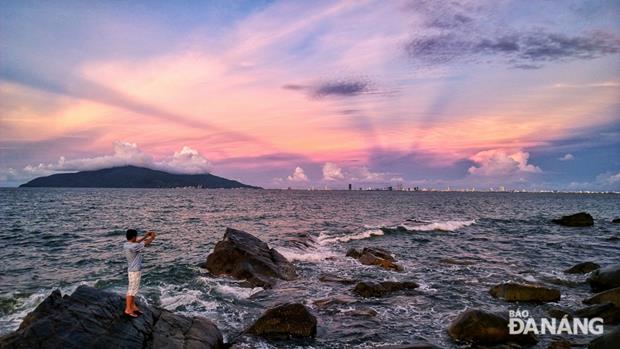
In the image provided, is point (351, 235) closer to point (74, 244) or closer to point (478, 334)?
point (74, 244)

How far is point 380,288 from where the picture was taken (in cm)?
1992

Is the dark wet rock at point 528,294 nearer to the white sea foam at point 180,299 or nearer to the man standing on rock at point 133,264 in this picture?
the white sea foam at point 180,299

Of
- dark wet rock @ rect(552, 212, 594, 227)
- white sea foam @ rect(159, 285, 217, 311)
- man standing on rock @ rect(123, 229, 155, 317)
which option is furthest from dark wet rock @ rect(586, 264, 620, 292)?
dark wet rock @ rect(552, 212, 594, 227)

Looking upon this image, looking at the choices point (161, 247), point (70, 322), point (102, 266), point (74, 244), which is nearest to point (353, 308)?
point (70, 322)

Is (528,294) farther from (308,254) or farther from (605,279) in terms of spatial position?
(308,254)

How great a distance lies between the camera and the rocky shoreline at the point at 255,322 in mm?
10070

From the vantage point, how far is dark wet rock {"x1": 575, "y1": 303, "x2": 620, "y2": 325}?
14586 millimetres

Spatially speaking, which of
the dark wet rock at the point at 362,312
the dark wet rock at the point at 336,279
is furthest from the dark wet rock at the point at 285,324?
the dark wet rock at the point at 336,279

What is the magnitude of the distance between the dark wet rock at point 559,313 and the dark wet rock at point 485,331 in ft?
11.3

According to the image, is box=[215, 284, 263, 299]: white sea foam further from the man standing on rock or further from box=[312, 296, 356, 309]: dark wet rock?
the man standing on rock

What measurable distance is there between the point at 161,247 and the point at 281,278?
16.0 meters

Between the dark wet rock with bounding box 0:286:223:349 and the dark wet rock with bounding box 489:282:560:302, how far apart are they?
45.9 ft

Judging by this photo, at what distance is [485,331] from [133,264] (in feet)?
40.2

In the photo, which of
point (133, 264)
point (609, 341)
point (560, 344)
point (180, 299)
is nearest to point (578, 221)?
point (560, 344)
